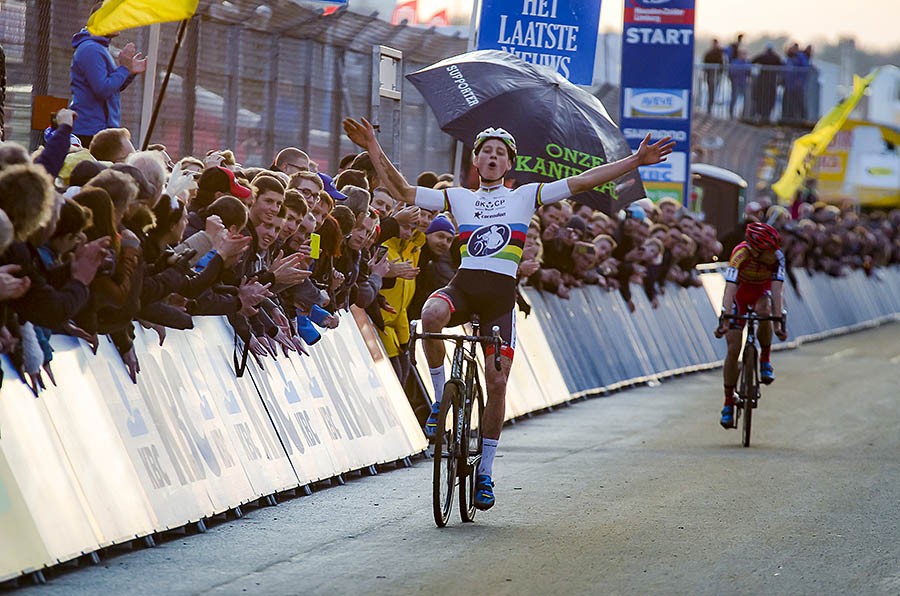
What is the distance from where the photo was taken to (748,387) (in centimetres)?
1566

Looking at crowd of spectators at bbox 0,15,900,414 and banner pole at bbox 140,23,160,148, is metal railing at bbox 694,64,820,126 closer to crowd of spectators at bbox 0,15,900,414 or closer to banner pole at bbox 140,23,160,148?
crowd of spectators at bbox 0,15,900,414

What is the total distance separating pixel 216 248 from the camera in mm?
10203

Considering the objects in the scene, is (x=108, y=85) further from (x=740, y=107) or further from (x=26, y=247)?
(x=740, y=107)

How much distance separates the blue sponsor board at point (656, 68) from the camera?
2547 cm

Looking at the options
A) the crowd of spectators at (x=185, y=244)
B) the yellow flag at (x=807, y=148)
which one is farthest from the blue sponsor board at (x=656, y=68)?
the crowd of spectators at (x=185, y=244)

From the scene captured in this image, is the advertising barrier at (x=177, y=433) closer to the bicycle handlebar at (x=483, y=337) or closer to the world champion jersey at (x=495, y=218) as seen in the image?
the bicycle handlebar at (x=483, y=337)

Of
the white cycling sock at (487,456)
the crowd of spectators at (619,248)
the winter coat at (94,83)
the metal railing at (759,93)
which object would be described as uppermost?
the winter coat at (94,83)

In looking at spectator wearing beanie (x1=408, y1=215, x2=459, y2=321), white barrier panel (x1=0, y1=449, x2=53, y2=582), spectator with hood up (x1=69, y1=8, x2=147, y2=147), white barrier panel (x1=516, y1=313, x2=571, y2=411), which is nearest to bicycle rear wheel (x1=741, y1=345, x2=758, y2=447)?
white barrier panel (x1=516, y1=313, x2=571, y2=411)

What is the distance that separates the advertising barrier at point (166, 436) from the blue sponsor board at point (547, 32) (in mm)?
5896

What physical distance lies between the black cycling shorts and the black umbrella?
456cm

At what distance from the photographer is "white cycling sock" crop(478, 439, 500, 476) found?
10680 mm

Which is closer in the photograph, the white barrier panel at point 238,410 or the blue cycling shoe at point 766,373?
the white barrier panel at point 238,410

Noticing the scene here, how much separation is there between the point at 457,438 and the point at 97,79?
3538 millimetres

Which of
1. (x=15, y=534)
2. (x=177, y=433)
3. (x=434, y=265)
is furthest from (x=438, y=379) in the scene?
(x=15, y=534)
